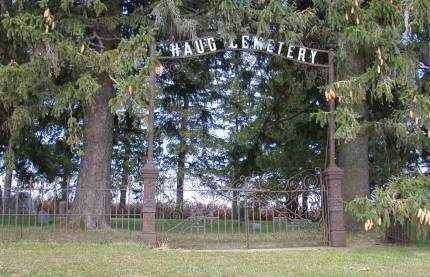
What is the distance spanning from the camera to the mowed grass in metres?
7.60

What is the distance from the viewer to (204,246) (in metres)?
11.0

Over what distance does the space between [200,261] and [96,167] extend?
4737 millimetres

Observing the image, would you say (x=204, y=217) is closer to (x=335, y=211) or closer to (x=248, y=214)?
(x=248, y=214)

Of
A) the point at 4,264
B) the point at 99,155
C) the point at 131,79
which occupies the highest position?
the point at 131,79

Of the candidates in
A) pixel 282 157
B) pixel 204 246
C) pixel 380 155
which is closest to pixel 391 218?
pixel 204 246

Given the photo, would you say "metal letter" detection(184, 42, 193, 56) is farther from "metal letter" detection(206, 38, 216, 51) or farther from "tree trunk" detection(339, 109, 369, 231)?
"tree trunk" detection(339, 109, 369, 231)

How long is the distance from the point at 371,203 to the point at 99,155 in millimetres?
5789

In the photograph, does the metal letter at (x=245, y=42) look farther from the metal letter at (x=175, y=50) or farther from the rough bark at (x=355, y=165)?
the rough bark at (x=355, y=165)

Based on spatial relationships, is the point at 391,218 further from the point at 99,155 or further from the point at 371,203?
the point at 99,155

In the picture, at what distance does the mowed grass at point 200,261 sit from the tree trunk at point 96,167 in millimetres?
1878

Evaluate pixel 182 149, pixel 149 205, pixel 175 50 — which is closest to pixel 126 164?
pixel 182 149

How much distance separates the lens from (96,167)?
496 inches

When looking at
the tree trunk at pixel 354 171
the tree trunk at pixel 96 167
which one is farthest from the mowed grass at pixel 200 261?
the tree trunk at pixel 354 171

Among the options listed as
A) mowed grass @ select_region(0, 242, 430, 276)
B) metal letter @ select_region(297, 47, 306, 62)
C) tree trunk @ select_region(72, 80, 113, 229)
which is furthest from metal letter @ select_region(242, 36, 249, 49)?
mowed grass @ select_region(0, 242, 430, 276)
